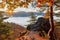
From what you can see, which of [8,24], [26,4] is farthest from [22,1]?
[8,24]

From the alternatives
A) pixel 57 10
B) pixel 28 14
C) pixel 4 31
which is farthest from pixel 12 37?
pixel 57 10

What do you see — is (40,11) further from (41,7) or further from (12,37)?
(12,37)

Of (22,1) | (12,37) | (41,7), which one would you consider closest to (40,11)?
(41,7)

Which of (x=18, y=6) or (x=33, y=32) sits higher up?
(x=18, y=6)

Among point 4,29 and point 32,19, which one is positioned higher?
point 32,19

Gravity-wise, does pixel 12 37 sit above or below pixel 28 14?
below

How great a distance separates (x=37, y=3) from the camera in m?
3.43

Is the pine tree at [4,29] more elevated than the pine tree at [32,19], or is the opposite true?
the pine tree at [32,19]

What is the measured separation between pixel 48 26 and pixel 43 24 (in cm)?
7

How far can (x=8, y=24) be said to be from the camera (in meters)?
3.46

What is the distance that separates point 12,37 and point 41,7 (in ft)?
1.81

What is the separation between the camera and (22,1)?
3.45 meters

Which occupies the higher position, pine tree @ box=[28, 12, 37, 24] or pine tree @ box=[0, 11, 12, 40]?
pine tree @ box=[28, 12, 37, 24]

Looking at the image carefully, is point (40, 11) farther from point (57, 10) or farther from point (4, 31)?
point (4, 31)
